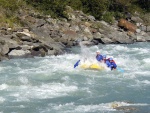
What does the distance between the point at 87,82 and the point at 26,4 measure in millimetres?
18787

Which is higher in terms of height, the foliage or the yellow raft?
the foliage

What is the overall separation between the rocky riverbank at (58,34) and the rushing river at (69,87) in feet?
4.95

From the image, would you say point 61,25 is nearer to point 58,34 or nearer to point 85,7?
point 58,34

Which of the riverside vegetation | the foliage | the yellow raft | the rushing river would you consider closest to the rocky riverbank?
the riverside vegetation

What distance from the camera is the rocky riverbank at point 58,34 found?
77.8 ft

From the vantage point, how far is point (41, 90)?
15.6 metres

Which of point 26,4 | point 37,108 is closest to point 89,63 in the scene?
point 37,108

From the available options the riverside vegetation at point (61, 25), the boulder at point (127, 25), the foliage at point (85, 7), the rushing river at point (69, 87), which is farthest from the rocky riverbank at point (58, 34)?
the rushing river at point (69, 87)

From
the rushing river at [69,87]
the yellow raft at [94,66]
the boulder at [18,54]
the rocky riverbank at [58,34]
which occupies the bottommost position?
the rushing river at [69,87]

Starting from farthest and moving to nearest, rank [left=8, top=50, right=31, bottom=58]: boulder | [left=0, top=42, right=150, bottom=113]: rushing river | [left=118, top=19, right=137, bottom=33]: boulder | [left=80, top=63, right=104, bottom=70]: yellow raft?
[left=118, top=19, right=137, bottom=33]: boulder < [left=8, top=50, right=31, bottom=58]: boulder < [left=80, top=63, right=104, bottom=70]: yellow raft < [left=0, top=42, right=150, bottom=113]: rushing river

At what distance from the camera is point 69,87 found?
1602 cm

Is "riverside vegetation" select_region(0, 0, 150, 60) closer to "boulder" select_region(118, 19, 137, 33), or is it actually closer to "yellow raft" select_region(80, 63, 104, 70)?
"boulder" select_region(118, 19, 137, 33)

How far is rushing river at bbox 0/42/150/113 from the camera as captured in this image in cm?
1344

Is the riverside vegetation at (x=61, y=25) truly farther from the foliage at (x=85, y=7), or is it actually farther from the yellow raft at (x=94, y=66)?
the yellow raft at (x=94, y=66)
